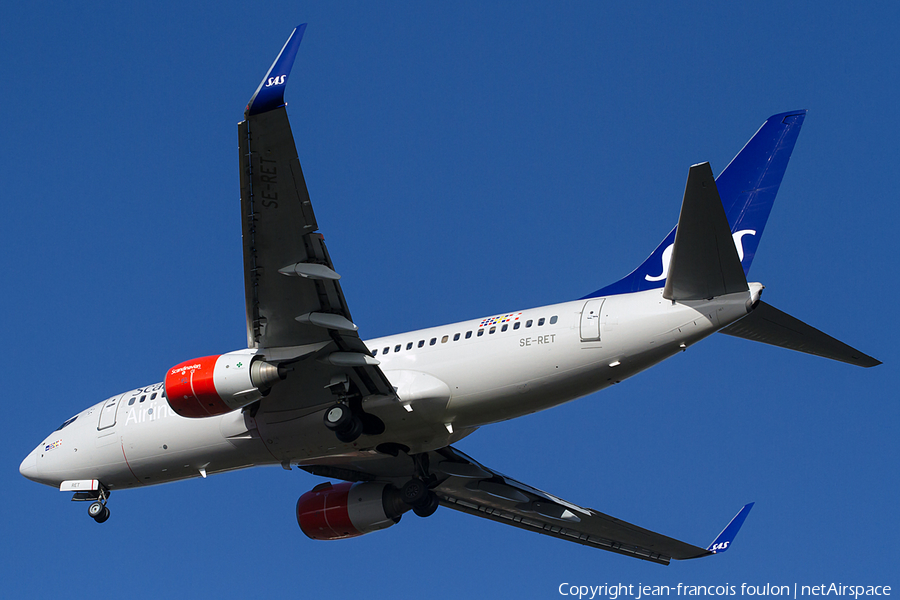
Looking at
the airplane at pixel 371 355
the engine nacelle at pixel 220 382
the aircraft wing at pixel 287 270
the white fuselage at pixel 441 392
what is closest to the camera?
the aircraft wing at pixel 287 270

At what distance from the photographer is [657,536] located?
26.1 metres

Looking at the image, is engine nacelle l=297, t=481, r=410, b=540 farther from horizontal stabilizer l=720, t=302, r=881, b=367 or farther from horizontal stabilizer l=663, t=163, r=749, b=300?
horizontal stabilizer l=720, t=302, r=881, b=367

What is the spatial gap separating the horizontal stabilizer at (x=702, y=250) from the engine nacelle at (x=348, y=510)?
998 cm

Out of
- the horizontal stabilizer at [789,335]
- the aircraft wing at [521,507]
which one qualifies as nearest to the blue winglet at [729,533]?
the aircraft wing at [521,507]

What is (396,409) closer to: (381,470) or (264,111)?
(381,470)

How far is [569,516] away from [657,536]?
7.80ft

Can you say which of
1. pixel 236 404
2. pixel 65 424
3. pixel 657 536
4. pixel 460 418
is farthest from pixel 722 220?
pixel 65 424

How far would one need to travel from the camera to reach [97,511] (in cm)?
2436

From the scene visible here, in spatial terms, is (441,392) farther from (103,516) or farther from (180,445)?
(103,516)

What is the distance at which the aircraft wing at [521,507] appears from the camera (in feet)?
83.9

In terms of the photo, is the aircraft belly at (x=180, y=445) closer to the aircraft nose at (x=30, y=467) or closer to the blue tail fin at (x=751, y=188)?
the aircraft nose at (x=30, y=467)

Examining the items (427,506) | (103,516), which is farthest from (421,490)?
(103,516)

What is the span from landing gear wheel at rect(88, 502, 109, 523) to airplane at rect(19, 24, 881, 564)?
0.04 metres

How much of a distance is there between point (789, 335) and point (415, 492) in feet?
33.0
